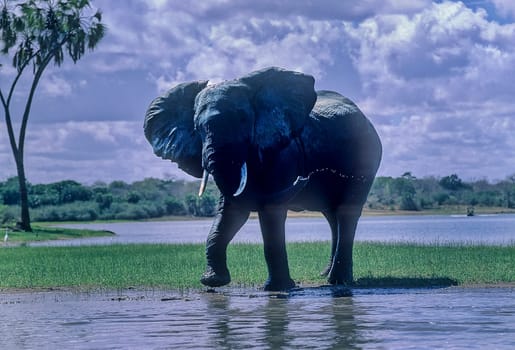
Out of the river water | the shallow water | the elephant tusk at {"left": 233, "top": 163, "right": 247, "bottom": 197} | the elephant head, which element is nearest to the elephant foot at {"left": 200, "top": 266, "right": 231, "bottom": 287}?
the river water

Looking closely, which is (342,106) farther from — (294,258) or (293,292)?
(294,258)

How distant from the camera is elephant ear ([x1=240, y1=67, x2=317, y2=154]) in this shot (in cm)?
1889

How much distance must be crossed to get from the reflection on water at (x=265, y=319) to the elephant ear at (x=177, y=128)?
7.58ft

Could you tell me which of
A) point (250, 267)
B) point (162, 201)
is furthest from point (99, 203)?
point (250, 267)

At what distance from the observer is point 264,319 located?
15703mm

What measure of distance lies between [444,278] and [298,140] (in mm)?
3739

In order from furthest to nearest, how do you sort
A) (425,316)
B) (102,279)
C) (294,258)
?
(294,258) → (102,279) → (425,316)

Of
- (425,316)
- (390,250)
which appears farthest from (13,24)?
(425,316)

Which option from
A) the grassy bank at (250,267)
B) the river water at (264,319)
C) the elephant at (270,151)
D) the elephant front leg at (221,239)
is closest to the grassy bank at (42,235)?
the grassy bank at (250,267)

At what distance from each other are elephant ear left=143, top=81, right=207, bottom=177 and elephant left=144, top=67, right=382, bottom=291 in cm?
2

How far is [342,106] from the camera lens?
21234 millimetres

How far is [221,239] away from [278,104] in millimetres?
2464

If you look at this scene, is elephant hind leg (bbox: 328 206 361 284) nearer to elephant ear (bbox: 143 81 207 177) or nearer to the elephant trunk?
the elephant trunk

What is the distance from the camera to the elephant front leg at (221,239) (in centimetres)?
1950
